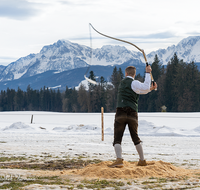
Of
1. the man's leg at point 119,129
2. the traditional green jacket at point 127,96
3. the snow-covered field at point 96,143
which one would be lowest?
the snow-covered field at point 96,143

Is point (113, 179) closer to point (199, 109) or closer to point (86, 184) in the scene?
point (86, 184)

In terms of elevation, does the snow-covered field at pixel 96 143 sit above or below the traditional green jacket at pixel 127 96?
below

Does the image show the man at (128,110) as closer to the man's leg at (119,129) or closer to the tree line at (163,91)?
the man's leg at (119,129)

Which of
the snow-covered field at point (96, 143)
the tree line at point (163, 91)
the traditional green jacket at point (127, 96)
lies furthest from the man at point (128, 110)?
the tree line at point (163, 91)

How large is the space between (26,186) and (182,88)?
73.1m

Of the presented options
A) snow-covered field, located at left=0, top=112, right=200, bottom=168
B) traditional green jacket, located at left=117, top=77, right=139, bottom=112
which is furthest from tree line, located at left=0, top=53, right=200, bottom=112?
traditional green jacket, located at left=117, top=77, right=139, bottom=112

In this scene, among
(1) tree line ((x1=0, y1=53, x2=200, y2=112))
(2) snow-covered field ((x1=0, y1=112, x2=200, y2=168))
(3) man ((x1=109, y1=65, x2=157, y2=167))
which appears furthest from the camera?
(1) tree line ((x1=0, y1=53, x2=200, y2=112))

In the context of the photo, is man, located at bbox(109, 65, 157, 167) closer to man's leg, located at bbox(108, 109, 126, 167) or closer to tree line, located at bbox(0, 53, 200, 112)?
man's leg, located at bbox(108, 109, 126, 167)

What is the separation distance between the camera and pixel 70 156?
872 centimetres

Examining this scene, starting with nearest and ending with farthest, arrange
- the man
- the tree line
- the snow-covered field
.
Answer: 1. the man
2. the snow-covered field
3. the tree line

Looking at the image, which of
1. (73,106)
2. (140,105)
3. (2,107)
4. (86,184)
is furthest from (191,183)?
(2,107)

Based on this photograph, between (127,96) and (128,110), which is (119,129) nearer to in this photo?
(128,110)

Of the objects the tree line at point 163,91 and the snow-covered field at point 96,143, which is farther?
the tree line at point 163,91

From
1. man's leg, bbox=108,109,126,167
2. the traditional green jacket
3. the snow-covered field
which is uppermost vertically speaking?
the traditional green jacket
